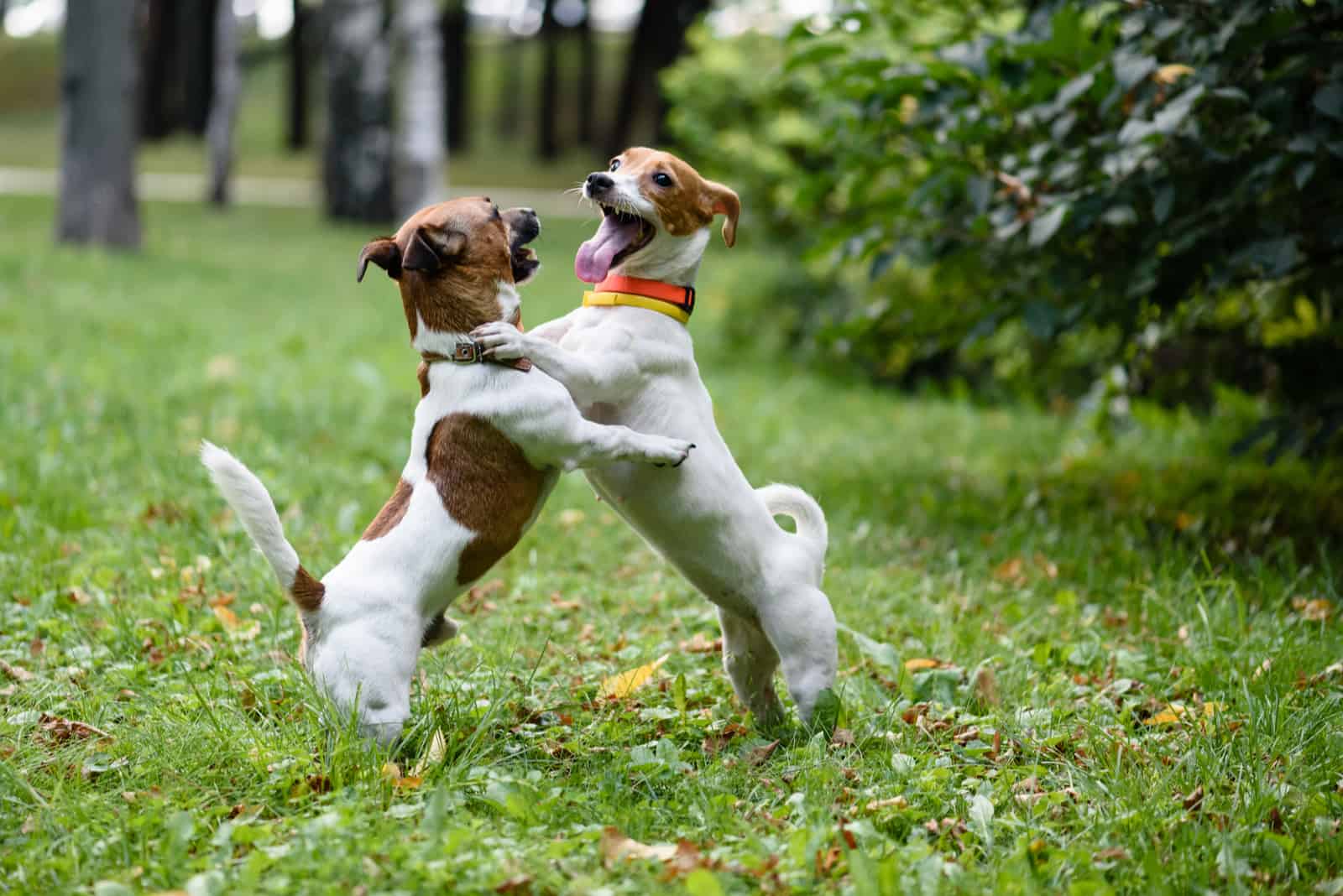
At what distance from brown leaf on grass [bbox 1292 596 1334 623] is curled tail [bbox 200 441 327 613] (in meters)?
3.33

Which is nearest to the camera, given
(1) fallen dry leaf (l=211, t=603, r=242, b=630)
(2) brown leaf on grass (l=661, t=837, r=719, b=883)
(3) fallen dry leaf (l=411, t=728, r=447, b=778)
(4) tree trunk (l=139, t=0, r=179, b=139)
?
(2) brown leaf on grass (l=661, t=837, r=719, b=883)

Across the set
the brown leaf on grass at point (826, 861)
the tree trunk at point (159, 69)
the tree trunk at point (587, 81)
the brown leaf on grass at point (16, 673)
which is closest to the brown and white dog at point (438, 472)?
the brown leaf on grass at point (826, 861)

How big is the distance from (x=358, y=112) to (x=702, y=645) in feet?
55.4

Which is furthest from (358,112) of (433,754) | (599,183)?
(433,754)

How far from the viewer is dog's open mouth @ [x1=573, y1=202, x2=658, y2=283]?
323 cm

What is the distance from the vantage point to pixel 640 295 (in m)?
3.29

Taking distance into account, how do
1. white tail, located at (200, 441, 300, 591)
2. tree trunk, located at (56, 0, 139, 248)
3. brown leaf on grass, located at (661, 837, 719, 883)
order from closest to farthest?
brown leaf on grass, located at (661, 837, 719, 883) → white tail, located at (200, 441, 300, 591) → tree trunk, located at (56, 0, 139, 248)

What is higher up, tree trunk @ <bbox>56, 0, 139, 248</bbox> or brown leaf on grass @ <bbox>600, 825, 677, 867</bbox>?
brown leaf on grass @ <bbox>600, 825, 677, 867</bbox>

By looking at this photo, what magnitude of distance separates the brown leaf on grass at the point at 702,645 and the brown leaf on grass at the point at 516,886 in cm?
177

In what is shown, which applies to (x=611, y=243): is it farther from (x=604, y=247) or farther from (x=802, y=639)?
(x=802, y=639)

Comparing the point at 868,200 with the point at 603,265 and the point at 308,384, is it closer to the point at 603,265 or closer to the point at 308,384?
the point at 603,265

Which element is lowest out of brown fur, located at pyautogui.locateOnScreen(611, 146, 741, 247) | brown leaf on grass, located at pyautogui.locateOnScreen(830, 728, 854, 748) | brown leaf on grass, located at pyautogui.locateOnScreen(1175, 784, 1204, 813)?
brown leaf on grass, located at pyautogui.locateOnScreen(830, 728, 854, 748)

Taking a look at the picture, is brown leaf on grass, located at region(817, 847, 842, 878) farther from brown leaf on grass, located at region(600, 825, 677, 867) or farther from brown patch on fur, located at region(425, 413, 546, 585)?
brown patch on fur, located at region(425, 413, 546, 585)

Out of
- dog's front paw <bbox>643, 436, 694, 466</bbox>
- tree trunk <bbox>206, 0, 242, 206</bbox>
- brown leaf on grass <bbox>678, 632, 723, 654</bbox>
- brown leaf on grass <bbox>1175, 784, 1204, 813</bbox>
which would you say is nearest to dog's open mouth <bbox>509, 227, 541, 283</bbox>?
dog's front paw <bbox>643, 436, 694, 466</bbox>
